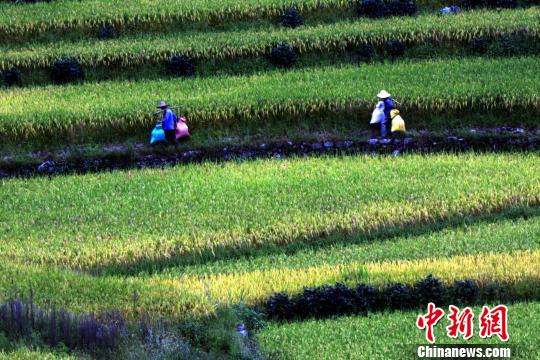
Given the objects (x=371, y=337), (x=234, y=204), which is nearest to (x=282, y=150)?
(x=234, y=204)

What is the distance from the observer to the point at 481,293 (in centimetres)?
1944

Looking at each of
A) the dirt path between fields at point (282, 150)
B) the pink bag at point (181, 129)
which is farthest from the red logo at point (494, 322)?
the pink bag at point (181, 129)

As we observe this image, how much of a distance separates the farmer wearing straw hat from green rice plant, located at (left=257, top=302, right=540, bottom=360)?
12.4m

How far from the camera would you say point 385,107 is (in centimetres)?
3092

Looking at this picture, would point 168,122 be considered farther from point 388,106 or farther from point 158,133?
point 388,106

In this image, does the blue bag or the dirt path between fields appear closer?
the dirt path between fields

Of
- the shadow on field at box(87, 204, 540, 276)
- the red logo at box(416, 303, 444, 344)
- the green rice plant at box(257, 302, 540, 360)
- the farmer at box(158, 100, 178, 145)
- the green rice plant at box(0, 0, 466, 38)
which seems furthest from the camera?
the green rice plant at box(0, 0, 466, 38)

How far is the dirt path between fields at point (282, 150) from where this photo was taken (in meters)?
30.5

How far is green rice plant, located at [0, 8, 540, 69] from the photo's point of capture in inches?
1438

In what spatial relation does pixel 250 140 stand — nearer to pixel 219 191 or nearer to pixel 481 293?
pixel 219 191

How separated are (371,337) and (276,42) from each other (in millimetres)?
20547

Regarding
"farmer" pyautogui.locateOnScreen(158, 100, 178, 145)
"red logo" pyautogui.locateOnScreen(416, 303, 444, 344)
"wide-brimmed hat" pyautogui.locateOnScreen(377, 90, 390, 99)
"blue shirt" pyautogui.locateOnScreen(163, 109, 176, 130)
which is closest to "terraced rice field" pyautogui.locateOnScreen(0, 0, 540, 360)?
"red logo" pyautogui.locateOnScreen(416, 303, 444, 344)

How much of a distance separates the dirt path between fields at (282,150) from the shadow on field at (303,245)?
219 inches

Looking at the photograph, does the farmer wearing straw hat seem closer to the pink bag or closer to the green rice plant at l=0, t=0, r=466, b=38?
the pink bag
